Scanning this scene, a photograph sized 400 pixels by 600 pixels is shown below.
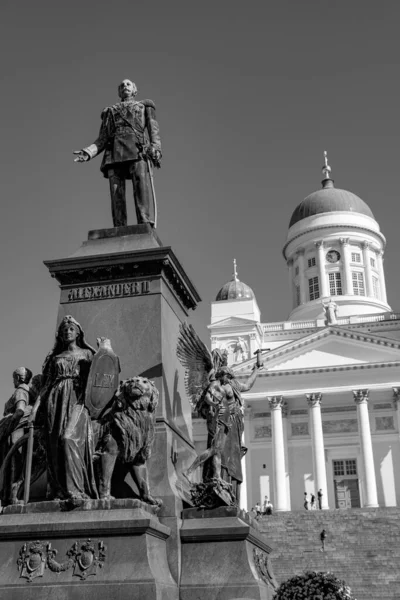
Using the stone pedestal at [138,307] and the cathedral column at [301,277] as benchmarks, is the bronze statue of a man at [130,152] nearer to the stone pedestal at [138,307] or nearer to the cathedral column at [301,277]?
the stone pedestal at [138,307]

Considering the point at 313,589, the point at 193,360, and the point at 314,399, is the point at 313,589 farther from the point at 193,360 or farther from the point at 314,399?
the point at 314,399

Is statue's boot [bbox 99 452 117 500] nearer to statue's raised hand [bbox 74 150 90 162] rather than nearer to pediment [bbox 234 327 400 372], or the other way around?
statue's raised hand [bbox 74 150 90 162]

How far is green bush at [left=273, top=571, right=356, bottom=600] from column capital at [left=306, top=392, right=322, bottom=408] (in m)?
48.2

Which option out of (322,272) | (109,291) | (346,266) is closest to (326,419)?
(322,272)

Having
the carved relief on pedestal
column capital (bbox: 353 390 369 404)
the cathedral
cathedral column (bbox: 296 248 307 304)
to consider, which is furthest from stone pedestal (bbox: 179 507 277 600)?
cathedral column (bbox: 296 248 307 304)

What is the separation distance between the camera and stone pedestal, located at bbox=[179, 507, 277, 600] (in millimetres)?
5539

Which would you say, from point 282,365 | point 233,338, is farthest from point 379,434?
point 233,338

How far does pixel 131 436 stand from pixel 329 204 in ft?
234

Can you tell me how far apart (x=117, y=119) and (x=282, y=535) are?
30719 mm

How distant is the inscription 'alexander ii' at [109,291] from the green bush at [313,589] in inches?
117

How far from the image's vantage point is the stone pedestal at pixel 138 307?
670 cm

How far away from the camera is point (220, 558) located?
18.9ft

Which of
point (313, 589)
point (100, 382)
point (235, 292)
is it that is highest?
point (235, 292)

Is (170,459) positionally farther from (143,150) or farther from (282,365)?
(282,365)
